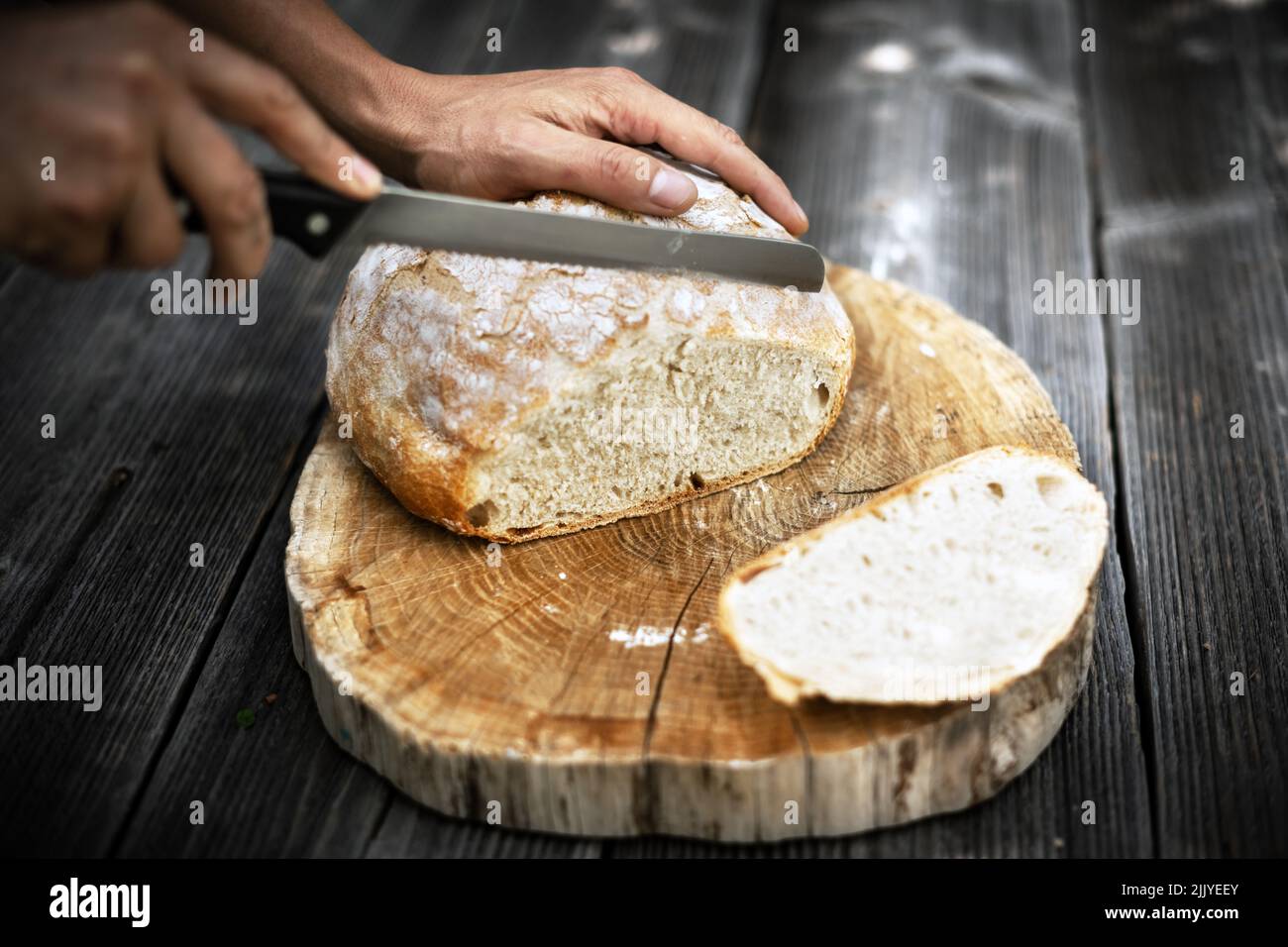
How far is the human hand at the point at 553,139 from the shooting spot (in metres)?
2.75

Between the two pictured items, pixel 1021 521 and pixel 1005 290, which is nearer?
pixel 1021 521

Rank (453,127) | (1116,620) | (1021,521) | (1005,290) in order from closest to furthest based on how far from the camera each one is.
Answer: (1021,521), (1116,620), (453,127), (1005,290)

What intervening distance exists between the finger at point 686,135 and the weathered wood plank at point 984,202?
1161 mm

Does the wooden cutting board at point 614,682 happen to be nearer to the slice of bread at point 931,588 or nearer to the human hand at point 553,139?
the slice of bread at point 931,588

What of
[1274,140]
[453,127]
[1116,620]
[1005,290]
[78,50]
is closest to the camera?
[78,50]

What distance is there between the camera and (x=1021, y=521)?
8.18 feet

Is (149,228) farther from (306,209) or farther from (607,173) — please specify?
(607,173)

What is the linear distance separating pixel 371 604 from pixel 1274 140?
4.09m

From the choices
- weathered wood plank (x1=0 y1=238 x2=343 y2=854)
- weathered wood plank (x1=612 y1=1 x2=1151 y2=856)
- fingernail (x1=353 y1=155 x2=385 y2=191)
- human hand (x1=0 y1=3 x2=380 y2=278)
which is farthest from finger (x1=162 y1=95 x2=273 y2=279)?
weathered wood plank (x1=612 y1=1 x2=1151 y2=856)

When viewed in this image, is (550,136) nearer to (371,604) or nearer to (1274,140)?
(371,604)

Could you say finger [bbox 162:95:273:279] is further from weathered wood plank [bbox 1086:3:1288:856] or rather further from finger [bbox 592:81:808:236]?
weathered wood plank [bbox 1086:3:1288:856]

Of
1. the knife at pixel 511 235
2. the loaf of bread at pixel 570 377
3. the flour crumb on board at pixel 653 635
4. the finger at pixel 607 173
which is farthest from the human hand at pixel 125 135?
the flour crumb on board at pixel 653 635

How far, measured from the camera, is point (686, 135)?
9.73 feet

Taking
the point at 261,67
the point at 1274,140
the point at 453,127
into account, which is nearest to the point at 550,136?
the point at 453,127
